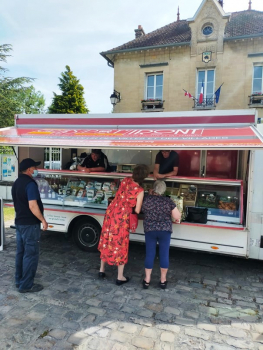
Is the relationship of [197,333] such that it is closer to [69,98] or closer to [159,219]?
[159,219]

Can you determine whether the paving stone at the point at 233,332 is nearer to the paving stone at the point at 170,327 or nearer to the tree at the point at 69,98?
the paving stone at the point at 170,327

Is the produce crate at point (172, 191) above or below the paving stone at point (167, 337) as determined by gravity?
above

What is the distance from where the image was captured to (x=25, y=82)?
15.1m

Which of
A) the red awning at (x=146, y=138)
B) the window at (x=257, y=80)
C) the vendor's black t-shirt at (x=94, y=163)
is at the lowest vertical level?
the vendor's black t-shirt at (x=94, y=163)

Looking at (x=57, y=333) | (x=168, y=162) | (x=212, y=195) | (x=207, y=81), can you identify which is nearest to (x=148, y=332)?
(x=57, y=333)

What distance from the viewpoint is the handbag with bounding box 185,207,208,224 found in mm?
3967

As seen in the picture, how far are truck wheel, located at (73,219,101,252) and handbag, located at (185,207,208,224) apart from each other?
1749 millimetres

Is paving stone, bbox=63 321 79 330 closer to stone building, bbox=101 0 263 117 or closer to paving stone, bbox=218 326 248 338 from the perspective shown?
paving stone, bbox=218 326 248 338

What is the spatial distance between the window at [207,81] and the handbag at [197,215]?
9.60 meters

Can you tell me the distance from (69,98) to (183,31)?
13664 millimetres

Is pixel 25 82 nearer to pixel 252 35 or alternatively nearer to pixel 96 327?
pixel 252 35

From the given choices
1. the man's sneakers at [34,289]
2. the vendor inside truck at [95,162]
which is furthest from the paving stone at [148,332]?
the vendor inside truck at [95,162]

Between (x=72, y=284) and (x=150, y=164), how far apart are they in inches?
166

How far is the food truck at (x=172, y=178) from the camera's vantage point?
353 centimetres
